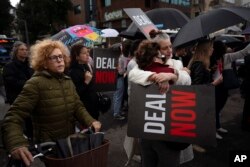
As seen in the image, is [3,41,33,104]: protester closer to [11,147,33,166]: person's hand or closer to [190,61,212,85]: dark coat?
[190,61,212,85]: dark coat

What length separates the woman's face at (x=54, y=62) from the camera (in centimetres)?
261

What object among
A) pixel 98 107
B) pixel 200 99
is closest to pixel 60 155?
pixel 200 99

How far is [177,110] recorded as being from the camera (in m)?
2.43

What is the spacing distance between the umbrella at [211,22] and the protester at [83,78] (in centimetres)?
116

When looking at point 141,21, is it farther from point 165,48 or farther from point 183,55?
point 183,55

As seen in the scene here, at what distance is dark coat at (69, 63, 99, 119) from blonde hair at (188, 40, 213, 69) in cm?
126

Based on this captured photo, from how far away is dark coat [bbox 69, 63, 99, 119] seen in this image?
149 inches

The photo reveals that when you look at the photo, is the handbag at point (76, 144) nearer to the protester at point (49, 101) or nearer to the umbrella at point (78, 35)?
the protester at point (49, 101)

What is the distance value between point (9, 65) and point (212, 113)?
3.41m

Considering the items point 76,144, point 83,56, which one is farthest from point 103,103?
point 76,144

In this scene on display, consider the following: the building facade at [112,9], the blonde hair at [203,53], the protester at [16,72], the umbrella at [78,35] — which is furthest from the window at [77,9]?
the blonde hair at [203,53]

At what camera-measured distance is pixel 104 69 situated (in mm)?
5051

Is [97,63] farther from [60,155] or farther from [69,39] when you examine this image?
[60,155]

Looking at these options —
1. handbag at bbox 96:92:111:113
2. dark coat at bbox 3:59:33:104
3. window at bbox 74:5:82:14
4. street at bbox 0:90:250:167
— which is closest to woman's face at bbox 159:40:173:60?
handbag at bbox 96:92:111:113
